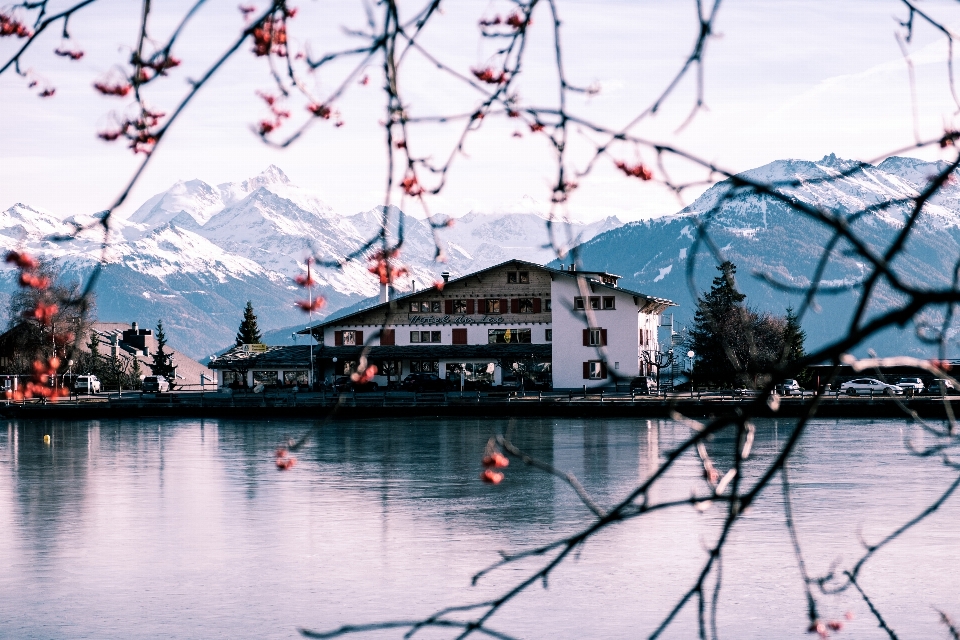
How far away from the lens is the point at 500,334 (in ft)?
297

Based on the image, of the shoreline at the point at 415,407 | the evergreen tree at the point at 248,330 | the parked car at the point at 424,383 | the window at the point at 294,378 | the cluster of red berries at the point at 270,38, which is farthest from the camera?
the evergreen tree at the point at 248,330

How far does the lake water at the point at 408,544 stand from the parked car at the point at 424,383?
103 ft

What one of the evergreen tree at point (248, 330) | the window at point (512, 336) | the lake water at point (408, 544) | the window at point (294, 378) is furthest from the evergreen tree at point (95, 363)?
the lake water at point (408, 544)

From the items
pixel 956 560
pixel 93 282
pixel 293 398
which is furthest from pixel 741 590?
pixel 293 398

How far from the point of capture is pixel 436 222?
516 centimetres

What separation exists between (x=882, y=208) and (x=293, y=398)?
80266 millimetres

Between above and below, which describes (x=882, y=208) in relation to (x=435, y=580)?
above

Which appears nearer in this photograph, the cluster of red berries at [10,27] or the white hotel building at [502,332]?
the cluster of red berries at [10,27]

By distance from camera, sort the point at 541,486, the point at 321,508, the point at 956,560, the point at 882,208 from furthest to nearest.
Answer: the point at 541,486
the point at 321,508
the point at 956,560
the point at 882,208

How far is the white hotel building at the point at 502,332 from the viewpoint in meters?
87.4

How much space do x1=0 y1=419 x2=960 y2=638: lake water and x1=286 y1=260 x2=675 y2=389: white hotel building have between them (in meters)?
31.8

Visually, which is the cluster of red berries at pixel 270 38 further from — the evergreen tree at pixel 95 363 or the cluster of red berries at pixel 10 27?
the evergreen tree at pixel 95 363

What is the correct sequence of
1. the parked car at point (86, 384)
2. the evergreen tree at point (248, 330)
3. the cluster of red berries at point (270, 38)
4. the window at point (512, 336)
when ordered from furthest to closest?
the evergreen tree at point (248, 330)
the parked car at point (86, 384)
the window at point (512, 336)
the cluster of red berries at point (270, 38)

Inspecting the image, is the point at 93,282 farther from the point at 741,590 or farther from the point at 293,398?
the point at 293,398
